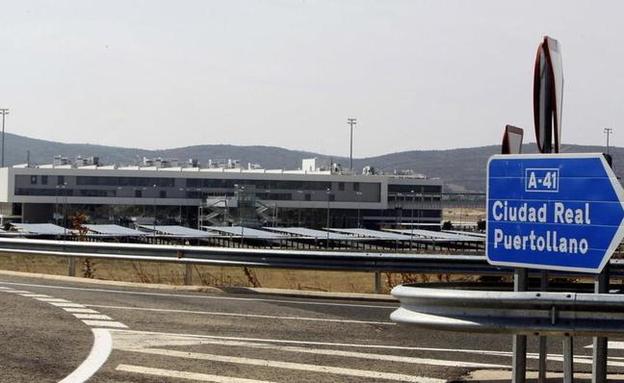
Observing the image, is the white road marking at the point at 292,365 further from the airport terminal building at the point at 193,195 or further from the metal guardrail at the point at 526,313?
the airport terminal building at the point at 193,195

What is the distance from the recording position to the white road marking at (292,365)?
955 cm

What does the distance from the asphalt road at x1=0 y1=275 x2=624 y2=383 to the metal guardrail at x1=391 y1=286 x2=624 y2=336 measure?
9.48 ft

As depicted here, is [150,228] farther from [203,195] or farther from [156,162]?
[156,162]

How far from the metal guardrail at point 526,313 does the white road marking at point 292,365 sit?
2919 millimetres

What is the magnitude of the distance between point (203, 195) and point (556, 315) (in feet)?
402

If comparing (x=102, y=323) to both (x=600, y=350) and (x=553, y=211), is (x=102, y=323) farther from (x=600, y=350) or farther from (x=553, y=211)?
(x=600, y=350)

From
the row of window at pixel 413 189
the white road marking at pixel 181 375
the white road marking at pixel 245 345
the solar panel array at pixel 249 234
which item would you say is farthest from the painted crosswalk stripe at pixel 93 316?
the row of window at pixel 413 189

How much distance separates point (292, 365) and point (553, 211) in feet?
12.4

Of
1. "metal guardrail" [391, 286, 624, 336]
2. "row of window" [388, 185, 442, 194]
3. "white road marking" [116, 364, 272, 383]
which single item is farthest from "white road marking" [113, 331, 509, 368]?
"row of window" [388, 185, 442, 194]

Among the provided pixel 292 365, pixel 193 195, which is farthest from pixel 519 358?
pixel 193 195

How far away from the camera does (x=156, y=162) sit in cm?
13588

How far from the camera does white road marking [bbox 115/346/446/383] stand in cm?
955

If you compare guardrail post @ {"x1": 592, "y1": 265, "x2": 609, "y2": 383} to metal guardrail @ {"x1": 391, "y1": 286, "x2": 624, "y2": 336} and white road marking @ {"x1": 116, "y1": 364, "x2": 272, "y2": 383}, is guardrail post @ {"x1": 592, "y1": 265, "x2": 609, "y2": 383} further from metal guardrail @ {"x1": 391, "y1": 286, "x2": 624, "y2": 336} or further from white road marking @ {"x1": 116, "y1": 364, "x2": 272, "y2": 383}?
white road marking @ {"x1": 116, "y1": 364, "x2": 272, "y2": 383}

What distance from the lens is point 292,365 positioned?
10016 millimetres
